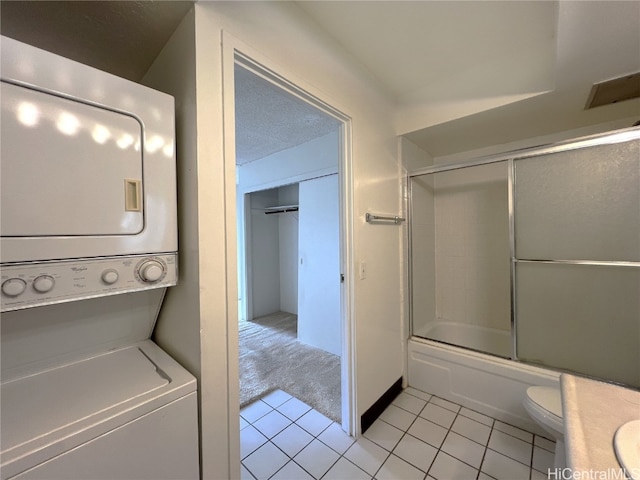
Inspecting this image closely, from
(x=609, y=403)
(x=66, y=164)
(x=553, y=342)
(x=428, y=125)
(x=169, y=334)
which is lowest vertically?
(x=553, y=342)

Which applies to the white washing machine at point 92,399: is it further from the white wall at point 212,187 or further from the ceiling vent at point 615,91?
the ceiling vent at point 615,91

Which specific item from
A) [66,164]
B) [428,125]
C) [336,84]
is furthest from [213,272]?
[428,125]

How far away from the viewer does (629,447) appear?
24.3 inches

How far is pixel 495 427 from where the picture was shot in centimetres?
169

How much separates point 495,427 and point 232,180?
2243 millimetres

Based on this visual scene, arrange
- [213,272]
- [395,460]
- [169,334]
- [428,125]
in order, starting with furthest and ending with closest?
[428,125], [395,460], [169,334], [213,272]

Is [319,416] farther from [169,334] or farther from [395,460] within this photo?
[169,334]

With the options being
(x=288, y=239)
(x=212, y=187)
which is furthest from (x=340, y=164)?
(x=288, y=239)

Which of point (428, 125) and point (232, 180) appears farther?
point (428, 125)

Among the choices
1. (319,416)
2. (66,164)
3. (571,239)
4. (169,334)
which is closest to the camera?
(66,164)

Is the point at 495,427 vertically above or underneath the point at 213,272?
underneath

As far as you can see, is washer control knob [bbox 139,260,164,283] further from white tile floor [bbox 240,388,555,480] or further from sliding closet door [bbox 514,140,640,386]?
sliding closet door [bbox 514,140,640,386]

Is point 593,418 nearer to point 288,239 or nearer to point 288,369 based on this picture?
point 288,369

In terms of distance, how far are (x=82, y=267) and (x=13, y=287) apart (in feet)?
0.44
